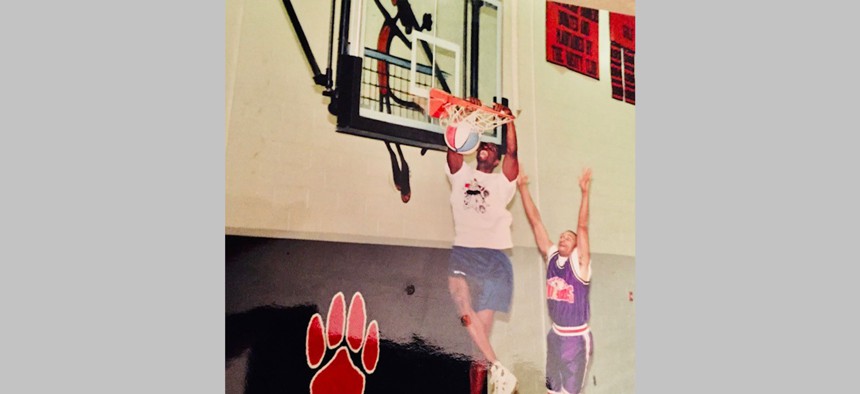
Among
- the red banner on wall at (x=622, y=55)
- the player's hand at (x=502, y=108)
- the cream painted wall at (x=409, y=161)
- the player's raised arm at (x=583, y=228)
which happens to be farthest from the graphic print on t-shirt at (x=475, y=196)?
the red banner on wall at (x=622, y=55)

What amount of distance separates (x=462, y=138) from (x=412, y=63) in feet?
1.29

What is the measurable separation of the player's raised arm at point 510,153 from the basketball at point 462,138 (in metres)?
0.17

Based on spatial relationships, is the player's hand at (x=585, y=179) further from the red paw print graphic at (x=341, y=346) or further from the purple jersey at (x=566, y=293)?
the red paw print graphic at (x=341, y=346)

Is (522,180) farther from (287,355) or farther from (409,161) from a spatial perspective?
(287,355)

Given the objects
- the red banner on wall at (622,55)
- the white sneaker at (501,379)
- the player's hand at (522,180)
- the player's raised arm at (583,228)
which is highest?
the red banner on wall at (622,55)

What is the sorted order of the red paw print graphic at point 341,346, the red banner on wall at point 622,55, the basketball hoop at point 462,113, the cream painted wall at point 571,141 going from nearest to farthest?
the red paw print graphic at point 341,346 < the basketball hoop at point 462,113 < the cream painted wall at point 571,141 < the red banner on wall at point 622,55

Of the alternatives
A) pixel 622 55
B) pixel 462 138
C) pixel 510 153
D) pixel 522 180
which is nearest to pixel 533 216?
pixel 522 180

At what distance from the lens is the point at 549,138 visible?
12.2 feet

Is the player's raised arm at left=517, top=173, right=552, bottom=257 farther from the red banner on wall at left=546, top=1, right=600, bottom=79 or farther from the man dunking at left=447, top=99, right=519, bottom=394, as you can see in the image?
the red banner on wall at left=546, top=1, right=600, bottom=79

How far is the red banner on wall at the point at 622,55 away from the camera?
4.05m

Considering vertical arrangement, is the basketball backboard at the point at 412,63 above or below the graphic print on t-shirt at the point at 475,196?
above

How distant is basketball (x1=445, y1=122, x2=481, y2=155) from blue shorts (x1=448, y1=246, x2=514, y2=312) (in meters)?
0.42

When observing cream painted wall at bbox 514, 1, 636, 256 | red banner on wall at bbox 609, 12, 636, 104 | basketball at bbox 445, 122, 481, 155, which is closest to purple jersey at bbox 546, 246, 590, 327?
cream painted wall at bbox 514, 1, 636, 256

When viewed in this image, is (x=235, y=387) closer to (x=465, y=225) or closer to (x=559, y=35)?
(x=465, y=225)
